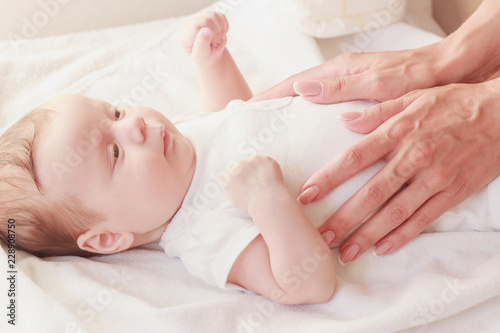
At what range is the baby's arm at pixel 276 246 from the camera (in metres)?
0.94

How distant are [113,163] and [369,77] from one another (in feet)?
1.87

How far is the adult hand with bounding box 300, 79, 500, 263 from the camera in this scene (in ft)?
3.29

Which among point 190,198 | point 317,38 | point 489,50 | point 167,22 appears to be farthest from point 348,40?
point 190,198

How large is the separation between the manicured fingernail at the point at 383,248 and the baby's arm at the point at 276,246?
118 mm

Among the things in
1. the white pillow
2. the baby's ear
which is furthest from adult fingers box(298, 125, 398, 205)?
the white pillow

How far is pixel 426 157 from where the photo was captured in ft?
3.28

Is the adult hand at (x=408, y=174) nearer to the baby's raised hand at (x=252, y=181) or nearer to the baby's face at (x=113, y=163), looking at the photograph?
the baby's raised hand at (x=252, y=181)

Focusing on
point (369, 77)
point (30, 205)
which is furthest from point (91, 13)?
point (369, 77)

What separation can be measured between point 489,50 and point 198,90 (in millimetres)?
764

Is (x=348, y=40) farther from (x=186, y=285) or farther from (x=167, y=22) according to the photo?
(x=186, y=285)

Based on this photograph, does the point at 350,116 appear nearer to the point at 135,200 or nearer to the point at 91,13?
the point at 135,200

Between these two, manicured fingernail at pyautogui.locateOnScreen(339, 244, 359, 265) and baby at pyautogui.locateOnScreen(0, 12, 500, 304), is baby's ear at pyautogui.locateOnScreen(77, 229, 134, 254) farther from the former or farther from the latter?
manicured fingernail at pyautogui.locateOnScreen(339, 244, 359, 265)

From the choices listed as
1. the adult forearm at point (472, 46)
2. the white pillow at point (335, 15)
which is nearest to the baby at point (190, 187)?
the adult forearm at point (472, 46)

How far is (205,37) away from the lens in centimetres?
123
